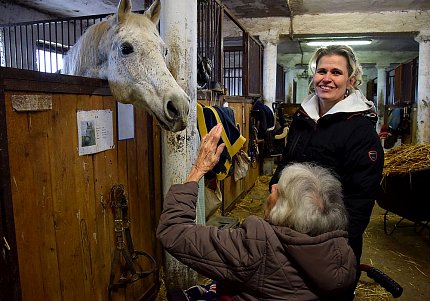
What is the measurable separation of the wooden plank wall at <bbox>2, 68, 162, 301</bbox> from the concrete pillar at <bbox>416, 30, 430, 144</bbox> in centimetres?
657

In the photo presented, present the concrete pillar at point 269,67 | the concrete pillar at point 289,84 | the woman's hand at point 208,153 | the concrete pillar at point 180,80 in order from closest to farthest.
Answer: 1. the woman's hand at point 208,153
2. the concrete pillar at point 180,80
3. the concrete pillar at point 269,67
4. the concrete pillar at point 289,84

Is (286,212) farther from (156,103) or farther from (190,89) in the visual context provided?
(190,89)

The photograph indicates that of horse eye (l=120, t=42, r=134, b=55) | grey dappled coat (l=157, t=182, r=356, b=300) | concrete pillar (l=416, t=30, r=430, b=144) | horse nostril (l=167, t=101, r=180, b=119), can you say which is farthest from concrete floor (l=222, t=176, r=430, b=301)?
concrete pillar (l=416, t=30, r=430, b=144)

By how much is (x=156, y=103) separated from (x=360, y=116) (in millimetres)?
954

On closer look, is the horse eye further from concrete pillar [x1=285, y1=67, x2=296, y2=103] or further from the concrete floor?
concrete pillar [x1=285, y1=67, x2=296, y2=103]

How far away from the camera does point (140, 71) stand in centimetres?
176

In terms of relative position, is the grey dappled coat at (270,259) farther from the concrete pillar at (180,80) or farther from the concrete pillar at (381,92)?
the concrete pillar at (381,92)

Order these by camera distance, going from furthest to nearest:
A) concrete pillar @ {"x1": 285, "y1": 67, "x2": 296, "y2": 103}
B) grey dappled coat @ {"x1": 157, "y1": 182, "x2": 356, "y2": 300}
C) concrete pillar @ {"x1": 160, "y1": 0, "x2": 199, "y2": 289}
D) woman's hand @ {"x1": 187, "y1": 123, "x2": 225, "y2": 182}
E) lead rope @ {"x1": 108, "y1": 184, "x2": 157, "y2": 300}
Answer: concrete pillar @ {"x1": 285, "y1": 67, "x2": 296, "y2": 103}
concrete pillar @ {"x1": 160, "y1": 0, "x2": 199, "y2": 289}
lead rope @ {"x1": 108, "y1": 184, "x2": 157, "y2": 300}
woman's hand @ {"x1": 187, "y1": 123, "x2": 225, "y2": 182}
grey dappled coat @ {"x1": 157, "y1": 182, "x2": 356, "y2": 300}

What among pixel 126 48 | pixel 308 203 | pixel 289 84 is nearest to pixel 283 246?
pixel 308 203

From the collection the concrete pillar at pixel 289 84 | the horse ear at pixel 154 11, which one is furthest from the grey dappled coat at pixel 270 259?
the concrete pillar at pixel 289 84

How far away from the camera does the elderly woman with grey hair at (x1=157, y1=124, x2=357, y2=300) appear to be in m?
1.03

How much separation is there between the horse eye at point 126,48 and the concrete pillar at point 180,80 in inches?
17.3

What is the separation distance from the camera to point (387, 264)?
10.3ft

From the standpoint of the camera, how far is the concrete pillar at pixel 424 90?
6840 mm
